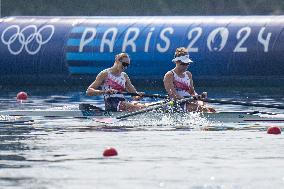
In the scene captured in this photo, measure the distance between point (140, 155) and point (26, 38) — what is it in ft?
83.6

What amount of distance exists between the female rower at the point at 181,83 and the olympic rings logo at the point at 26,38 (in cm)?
1686

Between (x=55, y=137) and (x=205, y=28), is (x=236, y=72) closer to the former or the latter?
(x=205, y=28)

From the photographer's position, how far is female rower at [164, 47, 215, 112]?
2342cm

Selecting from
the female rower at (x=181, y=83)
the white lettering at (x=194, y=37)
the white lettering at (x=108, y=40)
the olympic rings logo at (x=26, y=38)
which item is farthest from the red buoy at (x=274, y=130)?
the olympic rings logo at (x=26, y=38)

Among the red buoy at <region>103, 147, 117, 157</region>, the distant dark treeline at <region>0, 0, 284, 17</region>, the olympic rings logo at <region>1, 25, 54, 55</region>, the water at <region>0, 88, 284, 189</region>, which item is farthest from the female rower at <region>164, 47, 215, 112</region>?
the distant dark treeline at <region>0, 0, 284, 17</region>

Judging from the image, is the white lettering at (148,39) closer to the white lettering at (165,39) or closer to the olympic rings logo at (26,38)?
the white lettering at (165,39)

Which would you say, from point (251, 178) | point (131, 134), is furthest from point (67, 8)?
point (251, 178)

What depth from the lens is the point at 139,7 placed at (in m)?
49.2

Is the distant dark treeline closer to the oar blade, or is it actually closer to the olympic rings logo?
the olympic rings logo

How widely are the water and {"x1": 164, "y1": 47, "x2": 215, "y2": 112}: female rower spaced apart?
1069mm

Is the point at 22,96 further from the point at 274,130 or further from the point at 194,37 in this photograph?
the point at 274,130

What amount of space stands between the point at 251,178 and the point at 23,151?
175 inches

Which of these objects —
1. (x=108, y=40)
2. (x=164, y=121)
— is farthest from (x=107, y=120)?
(x=108, y=40)

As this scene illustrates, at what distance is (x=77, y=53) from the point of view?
39625mm
